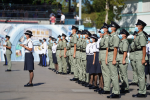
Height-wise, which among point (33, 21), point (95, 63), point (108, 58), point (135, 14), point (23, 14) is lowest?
point (95, 63)

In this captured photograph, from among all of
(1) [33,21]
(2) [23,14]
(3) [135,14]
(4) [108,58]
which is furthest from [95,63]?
(3) [135,14]

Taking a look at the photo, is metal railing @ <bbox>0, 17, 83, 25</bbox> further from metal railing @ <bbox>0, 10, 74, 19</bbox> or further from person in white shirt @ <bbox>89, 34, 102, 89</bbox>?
person in white shirt @ <bbox>89, 34, 102, 89</bbox>

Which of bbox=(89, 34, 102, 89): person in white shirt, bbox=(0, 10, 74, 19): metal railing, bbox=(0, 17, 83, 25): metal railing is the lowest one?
bbox=(89, 34, 102, 89): person in white shirt

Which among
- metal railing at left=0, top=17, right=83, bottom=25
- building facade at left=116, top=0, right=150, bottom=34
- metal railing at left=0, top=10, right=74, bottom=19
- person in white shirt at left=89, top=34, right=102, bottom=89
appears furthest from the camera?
building facade at left=116, top=0, right=150, bottom=34

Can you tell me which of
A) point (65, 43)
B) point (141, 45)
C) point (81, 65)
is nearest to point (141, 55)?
point (141, 45)

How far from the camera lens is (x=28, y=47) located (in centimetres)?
1121

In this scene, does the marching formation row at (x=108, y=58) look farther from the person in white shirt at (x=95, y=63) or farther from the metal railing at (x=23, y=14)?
the metal railing at (x=23, y=14)

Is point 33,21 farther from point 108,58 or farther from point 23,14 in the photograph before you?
point 108,58

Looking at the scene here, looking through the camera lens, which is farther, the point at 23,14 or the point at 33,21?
the point at 23,14

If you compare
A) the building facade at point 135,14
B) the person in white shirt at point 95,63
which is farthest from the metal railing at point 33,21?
the person in white shirt at point 95,63

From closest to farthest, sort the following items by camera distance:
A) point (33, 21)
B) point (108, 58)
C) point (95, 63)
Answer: point (108, 58)
point (95, 63)
point (33, 21)

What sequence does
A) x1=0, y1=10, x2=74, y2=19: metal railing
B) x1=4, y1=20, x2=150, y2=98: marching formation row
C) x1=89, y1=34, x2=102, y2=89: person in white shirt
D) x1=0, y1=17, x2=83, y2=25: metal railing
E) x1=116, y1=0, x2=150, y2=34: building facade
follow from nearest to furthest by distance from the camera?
x1=4, y1=20, x2=150, y2=98: marching formation row
x1=89, y1=34, x2=102, y2=89: person in white shirt
x1=0, y1=17, x2=83, y2=25: metal railing
x1=0, y1=10, x2=74, y2=19: metal railing
x1=116, y1=0, x2=150, y2=34: building facade

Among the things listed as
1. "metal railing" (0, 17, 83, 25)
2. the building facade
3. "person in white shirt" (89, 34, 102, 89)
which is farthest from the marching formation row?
the building facade

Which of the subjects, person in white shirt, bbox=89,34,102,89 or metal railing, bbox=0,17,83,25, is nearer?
person in white shirt, bbox=89,34,102,89
